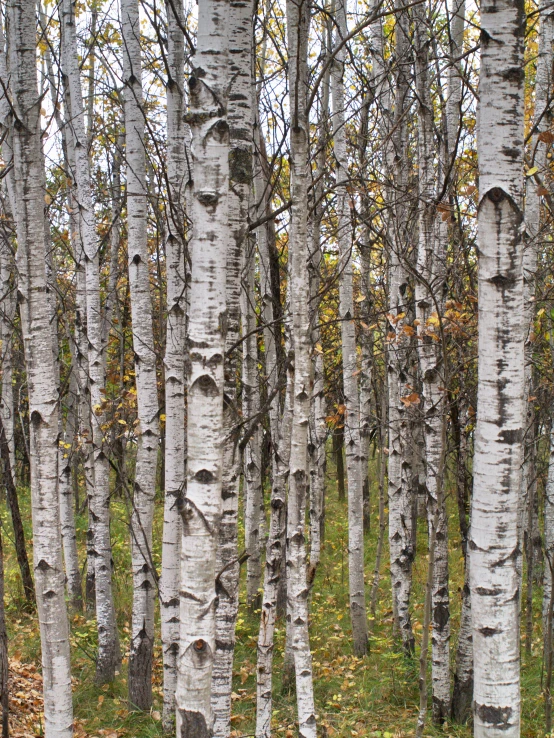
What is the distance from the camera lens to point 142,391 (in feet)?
18.3

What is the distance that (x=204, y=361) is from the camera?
242 centimetres

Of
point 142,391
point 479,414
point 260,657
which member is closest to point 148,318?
point 142,391

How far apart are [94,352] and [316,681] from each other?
4560 mm

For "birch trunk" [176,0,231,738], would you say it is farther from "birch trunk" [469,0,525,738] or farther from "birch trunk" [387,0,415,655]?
"birch trunk" [387,0,415,655]

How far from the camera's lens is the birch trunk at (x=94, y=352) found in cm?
647

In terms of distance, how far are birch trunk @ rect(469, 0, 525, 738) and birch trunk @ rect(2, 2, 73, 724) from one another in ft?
7.35

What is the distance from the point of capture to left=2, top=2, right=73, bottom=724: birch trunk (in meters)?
3.29

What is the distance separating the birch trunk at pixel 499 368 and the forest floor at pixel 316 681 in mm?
3370

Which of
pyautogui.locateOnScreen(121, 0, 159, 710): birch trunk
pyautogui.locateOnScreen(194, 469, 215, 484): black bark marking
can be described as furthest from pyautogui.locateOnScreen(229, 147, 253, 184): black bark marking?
pyautogui.locateOnScreen(121, 0, 159, 710): birch trunk

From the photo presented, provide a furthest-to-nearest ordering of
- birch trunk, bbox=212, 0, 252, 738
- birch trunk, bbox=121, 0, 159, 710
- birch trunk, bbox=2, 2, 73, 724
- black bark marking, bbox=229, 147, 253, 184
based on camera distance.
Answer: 1. birch trunk, bbox=121, 0, 159, 710
2. birch trunk, bbox=2, 2, 73, 724
3. black bark marking, bbox=229, 147, 253, 184
4. birch trunk, bbox=212, 0, 252, 738

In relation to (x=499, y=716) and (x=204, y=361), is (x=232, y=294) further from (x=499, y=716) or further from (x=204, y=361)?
(x=499, y=716)

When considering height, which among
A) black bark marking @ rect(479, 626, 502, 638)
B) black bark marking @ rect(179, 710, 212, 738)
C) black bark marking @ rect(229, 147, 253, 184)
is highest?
black bark marking @ rect(229, 147, 253, 184)

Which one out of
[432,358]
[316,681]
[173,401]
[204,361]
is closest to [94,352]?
[173,401]

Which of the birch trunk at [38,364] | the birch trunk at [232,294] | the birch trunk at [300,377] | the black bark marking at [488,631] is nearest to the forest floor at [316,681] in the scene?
the birch trunk at [38,364]
